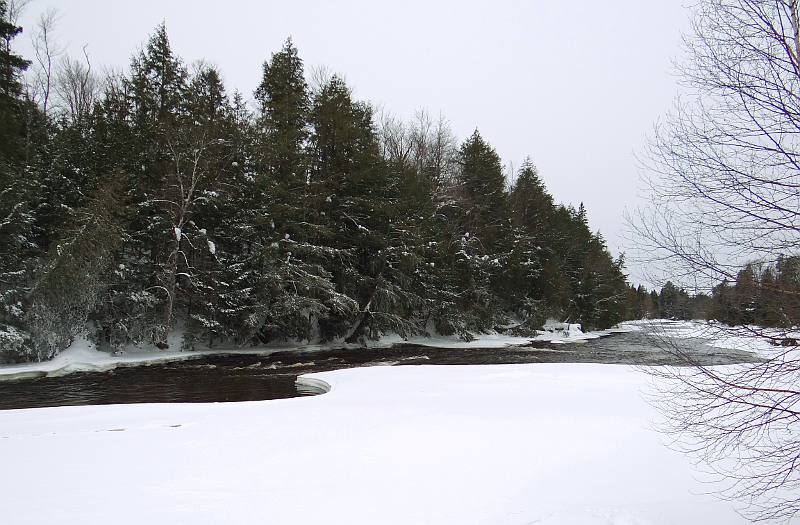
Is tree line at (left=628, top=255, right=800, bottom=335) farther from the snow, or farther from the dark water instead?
the dark water

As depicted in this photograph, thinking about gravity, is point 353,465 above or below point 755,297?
below

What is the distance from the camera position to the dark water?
11359 millimetres

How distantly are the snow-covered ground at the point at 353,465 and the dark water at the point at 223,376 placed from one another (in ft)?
5.19

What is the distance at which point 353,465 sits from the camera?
16.9 feet

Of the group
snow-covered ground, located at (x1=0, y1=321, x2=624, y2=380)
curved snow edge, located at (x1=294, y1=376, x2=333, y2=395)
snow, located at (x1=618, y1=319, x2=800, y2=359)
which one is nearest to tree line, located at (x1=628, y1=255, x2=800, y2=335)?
snow, located at (x1=618, y1=319, x2=800, y2=359)

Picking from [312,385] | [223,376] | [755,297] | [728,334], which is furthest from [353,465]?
[223,376]

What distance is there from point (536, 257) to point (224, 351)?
24.3 m

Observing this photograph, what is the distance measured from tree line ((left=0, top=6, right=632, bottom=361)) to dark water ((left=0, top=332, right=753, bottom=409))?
300 centimetres

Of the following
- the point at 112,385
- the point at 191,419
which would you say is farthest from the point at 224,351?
the point at 191,419

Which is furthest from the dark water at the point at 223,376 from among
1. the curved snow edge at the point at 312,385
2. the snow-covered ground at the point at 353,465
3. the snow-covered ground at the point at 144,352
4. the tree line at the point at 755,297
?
the snow-covered ground at the point at 353,465

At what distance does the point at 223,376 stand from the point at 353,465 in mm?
11187

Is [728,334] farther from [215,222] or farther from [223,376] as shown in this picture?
[215,222]

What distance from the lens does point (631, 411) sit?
7750 mm

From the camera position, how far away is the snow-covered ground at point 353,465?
13.0 feet
